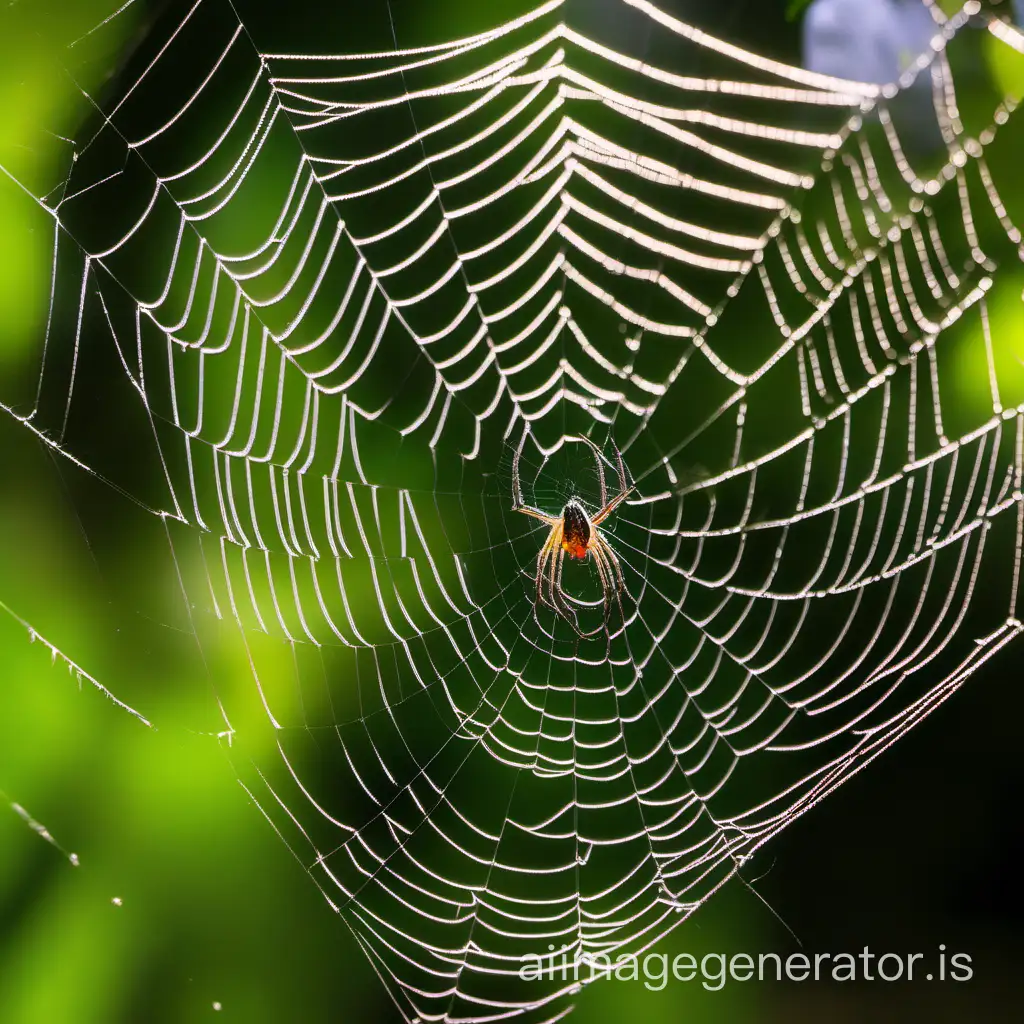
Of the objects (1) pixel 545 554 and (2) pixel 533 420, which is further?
(1) pixel 545 554

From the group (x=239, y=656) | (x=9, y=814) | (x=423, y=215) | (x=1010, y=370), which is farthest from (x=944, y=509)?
(x=9, y=814)

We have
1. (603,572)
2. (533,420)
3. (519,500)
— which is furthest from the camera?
(603,572)

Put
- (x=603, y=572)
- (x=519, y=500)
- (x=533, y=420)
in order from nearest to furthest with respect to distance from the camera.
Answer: (x=533, y=420)
(x=519, y=500)
(x=603, y=572)

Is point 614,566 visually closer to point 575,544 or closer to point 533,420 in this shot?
point 575,544

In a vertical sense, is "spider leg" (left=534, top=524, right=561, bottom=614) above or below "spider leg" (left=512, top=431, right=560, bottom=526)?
below

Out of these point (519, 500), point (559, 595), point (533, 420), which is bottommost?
point (559, 595)

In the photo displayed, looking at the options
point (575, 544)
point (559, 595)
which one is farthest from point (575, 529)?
point (559, 595)
